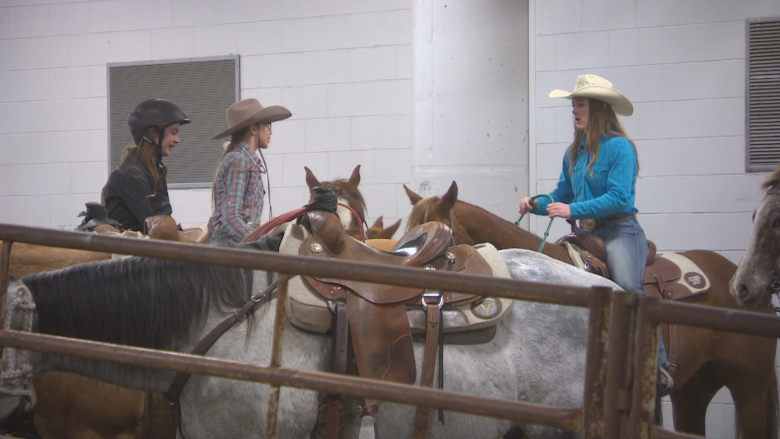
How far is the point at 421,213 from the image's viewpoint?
10.1 feet

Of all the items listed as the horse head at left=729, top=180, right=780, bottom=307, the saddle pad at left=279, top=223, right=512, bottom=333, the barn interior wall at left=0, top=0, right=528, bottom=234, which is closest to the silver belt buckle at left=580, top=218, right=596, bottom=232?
the horse head at left=729, top=180, right=780, bottom=307

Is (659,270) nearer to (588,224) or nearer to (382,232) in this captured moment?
(588,224)

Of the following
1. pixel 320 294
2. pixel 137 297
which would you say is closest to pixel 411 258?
pixel 320 294

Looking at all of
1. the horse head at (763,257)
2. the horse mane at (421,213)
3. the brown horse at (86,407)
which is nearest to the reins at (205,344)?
the brown horse at (86,407)

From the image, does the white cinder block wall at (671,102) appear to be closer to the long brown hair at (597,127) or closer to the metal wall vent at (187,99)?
the long brown hair at (597,127)

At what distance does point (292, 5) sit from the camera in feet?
17.0

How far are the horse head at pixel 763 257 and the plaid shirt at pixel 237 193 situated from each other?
7.29ft

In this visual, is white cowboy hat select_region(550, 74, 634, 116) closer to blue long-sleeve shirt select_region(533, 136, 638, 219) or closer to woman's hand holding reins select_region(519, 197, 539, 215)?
blue long-sleeve shirt select_region(533, 136, 638, 219)

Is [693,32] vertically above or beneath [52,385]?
above

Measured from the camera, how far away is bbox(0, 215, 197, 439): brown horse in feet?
7.34

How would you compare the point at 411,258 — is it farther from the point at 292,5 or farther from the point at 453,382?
the point at 292,5

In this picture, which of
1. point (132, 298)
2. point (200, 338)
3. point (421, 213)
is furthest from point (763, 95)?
point (132, 298)

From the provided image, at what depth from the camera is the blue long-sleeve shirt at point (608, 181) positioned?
9.15ft

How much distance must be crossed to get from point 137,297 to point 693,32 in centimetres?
393
